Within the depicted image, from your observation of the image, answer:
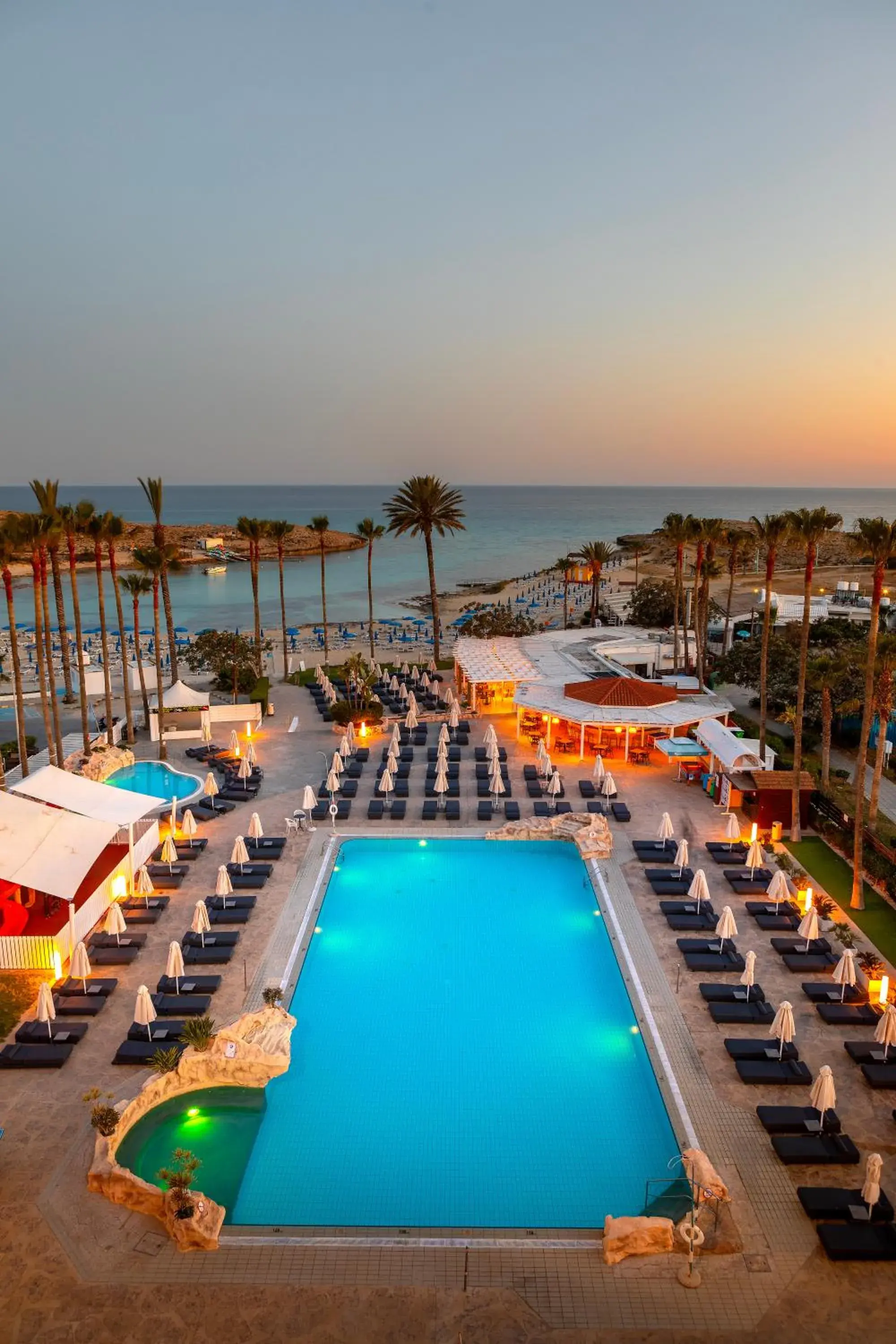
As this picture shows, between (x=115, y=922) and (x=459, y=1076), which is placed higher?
(x=115, y=922)

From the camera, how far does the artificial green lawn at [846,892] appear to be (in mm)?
17375

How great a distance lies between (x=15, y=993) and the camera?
1528cm

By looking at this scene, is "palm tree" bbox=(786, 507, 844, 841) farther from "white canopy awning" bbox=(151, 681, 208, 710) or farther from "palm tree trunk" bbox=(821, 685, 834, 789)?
"white canopy awning" bbox=(151, 681, 208, 710)

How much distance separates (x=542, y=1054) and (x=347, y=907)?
682cm

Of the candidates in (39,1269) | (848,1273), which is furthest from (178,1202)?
(848,1273)

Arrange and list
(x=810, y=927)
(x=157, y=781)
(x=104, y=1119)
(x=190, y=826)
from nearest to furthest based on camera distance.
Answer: (x=104, y=1119)
(x=810, y=927)
(x=190, y=826)
(x=157, y=781)

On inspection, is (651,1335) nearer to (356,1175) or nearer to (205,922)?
(356,1175)

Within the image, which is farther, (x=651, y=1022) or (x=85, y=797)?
(x=85, y=797)

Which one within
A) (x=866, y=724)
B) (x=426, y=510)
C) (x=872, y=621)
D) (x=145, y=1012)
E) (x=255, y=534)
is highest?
(x=426, y=510)

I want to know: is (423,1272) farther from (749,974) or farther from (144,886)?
(144,886)

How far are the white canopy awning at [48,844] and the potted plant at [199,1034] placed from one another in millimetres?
4954

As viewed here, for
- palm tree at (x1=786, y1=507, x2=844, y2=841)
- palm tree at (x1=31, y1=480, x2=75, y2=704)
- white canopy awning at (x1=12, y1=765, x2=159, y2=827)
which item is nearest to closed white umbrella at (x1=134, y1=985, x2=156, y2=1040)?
white canopy awning at (x1=12, y1=765, x2=159, y2=827)

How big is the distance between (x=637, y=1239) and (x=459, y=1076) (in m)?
4.42

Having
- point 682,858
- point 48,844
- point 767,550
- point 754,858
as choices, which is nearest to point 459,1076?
point 682,858
